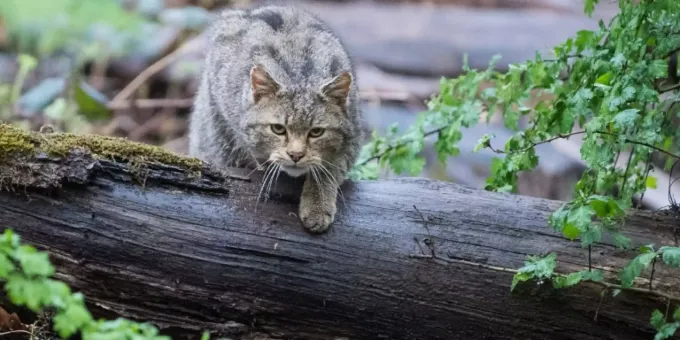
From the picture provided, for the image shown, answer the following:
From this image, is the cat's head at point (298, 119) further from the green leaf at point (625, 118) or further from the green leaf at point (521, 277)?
the green leaf at point (625, 118)

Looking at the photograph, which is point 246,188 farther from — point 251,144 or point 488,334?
point 488,334

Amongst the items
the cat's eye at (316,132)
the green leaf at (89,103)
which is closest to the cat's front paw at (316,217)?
the cat's eye at (316,132)

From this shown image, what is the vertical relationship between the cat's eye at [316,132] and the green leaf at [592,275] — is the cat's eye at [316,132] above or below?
above

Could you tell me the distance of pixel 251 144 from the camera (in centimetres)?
405

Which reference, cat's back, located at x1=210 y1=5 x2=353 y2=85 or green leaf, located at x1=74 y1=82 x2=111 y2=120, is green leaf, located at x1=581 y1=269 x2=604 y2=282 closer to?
cat's back, located at x1=210 y1=5 x2=353 y2=85

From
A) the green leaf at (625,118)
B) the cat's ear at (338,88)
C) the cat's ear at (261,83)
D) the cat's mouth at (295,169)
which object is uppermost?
the green leaf at (625,118)

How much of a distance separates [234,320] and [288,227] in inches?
17.8

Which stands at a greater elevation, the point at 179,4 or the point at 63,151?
the point at 179,4

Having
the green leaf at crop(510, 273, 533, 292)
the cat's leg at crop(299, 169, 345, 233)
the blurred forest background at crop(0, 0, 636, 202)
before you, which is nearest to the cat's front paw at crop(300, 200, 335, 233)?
the cat's leg at crop(299, 169, 345, 233)

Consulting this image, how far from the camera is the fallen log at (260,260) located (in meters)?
3.39

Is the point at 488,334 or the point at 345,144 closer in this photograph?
the point at 488,334

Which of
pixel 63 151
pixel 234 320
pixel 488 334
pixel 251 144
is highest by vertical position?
pixel 251 144

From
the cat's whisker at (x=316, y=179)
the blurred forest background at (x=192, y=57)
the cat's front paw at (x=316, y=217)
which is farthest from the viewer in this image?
the blurred forest background at (x=192, y=57)

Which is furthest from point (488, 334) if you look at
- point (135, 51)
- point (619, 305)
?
point (135, 51)
